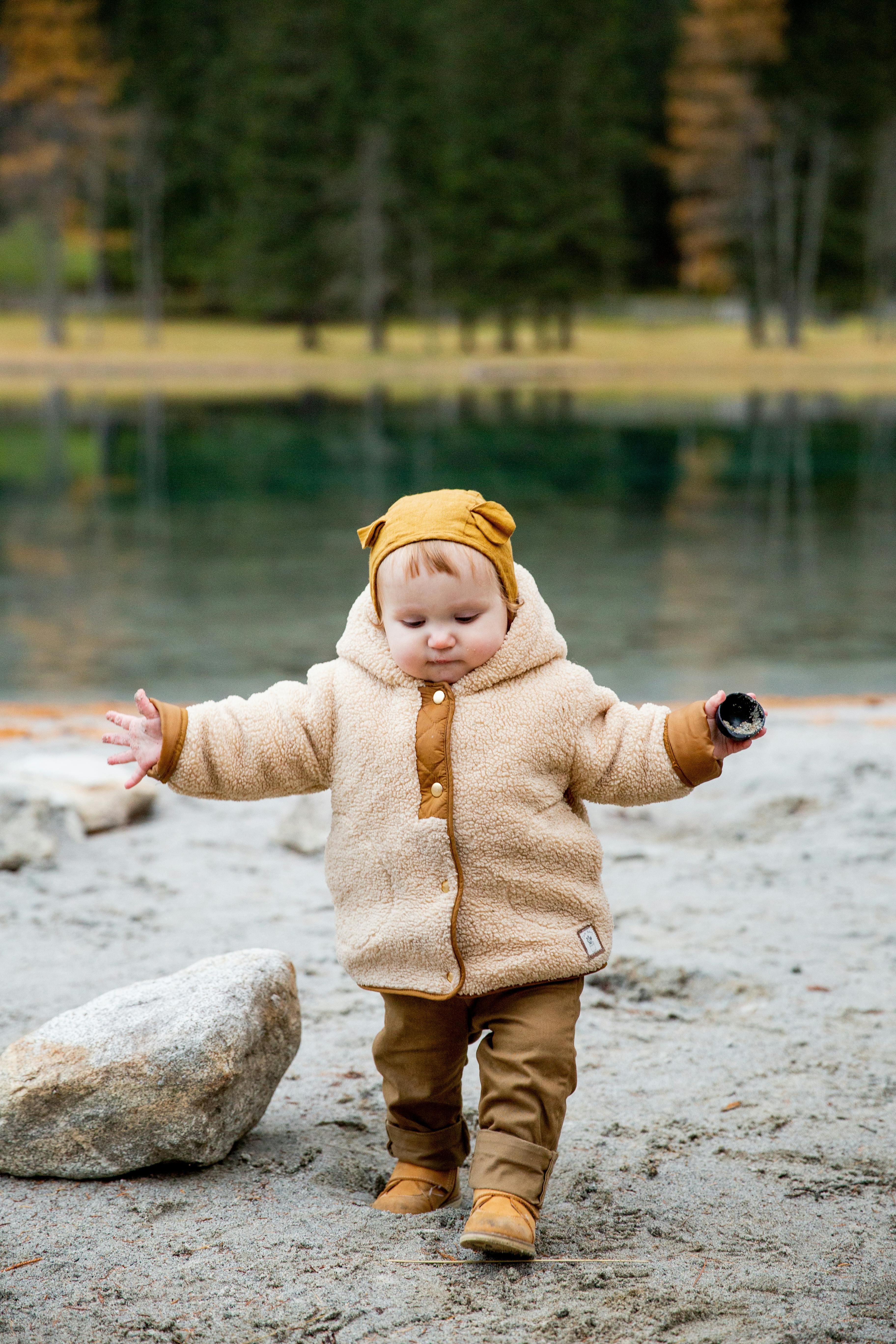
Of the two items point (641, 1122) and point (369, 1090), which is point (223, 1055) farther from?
point (641, 1122)

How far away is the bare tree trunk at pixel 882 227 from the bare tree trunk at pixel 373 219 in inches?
574

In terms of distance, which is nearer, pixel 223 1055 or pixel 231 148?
pixel 223 1055

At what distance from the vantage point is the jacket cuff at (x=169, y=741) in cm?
245

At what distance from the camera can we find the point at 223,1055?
254 centimetres

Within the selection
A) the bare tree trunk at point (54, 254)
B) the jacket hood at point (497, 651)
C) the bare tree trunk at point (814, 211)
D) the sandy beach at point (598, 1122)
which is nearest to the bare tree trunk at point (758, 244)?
the bare tree trunk at point (814, 211)

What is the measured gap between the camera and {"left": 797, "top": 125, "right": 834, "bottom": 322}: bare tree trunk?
42.0 meters

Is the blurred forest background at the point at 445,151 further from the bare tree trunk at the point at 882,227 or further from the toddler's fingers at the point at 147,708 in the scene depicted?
the toddler's fingers at the point at 147,708

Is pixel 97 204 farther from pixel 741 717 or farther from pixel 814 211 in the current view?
pixel 741 717

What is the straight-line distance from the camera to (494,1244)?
2188 millimetres

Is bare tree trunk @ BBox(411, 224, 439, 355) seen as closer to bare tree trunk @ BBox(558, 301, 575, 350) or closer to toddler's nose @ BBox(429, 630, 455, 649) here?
bare tree trunk @ BBox(558, 301, 575, 350)

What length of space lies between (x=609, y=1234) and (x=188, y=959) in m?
1.48

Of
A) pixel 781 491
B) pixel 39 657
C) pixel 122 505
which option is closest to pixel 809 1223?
pixel 39 657

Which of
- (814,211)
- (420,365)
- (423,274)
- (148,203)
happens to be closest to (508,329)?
(423,274)

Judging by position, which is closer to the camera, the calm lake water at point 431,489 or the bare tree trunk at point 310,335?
the calm lake water at point 431,489
